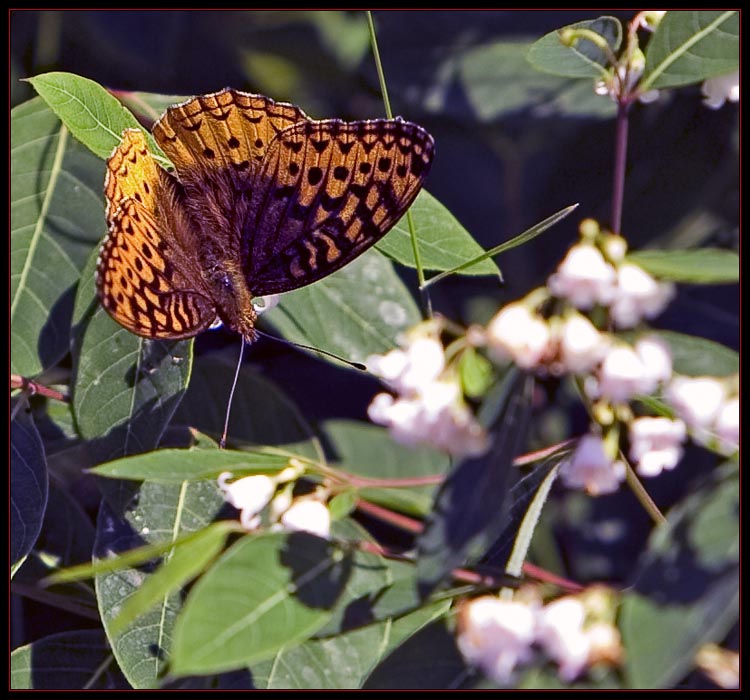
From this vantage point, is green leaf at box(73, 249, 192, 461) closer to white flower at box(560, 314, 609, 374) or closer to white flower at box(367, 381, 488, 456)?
white flower at box(367, 381, 488, 456)

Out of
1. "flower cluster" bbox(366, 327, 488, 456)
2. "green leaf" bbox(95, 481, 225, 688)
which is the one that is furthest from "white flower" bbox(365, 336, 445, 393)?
"green leaf" bbox(95, 481, 225, 688)

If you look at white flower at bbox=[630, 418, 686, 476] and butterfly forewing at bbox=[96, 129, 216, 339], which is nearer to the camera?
white flower at bbox=[630, 418, 686, 476]

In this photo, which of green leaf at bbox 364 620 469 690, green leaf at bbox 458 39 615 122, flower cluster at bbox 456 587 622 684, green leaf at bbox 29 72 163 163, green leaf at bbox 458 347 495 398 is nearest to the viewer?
flower cluster at bbox 456 587 622 684

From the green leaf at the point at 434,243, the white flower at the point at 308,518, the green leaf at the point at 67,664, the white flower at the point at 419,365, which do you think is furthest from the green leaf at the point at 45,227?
the white flower at the point at 419,365

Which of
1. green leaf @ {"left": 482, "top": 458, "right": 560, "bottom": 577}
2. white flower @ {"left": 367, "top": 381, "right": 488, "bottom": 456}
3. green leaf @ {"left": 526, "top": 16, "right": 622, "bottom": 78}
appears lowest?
green leaf @ {"left": 482, "top": 458, "right": 560, "bottom": 577}

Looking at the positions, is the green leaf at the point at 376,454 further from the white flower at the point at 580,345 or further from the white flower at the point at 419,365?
the white flower at the point at 580,345

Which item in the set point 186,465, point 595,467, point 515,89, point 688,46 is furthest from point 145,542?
point 515,89
